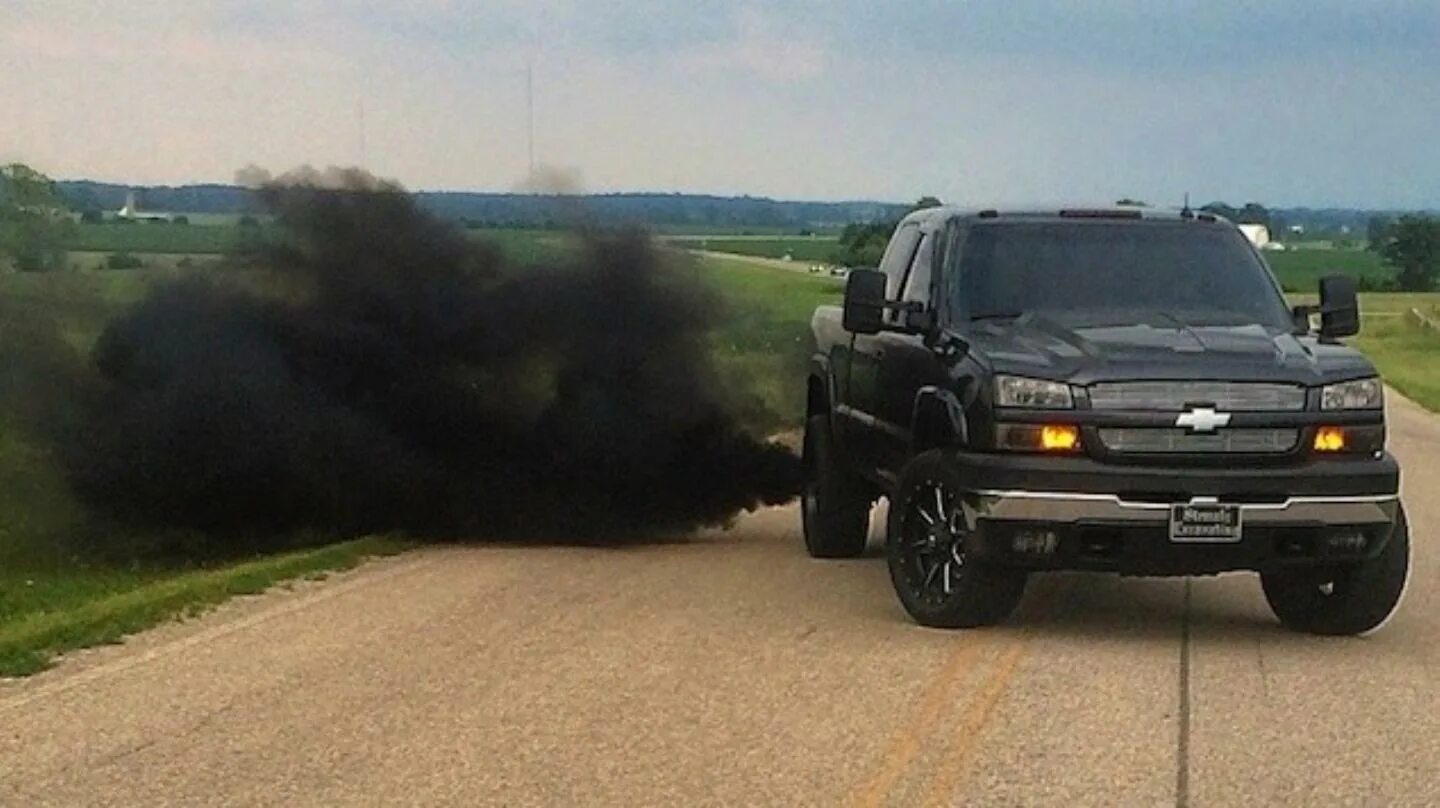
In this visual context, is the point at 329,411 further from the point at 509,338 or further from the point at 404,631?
the point at 404,631

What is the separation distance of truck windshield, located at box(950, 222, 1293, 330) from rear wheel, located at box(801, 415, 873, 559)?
2.43m

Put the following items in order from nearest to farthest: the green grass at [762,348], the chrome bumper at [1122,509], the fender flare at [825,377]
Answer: the chrome bumper at [1122,509] < the fender flare at [825,377] < the green grass at [762,348]

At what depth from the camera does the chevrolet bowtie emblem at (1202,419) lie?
9984 millimetres

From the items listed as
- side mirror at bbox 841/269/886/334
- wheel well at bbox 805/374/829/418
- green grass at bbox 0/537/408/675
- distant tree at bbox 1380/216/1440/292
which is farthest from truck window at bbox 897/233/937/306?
distant tree at bbox 1380/216/1440/292

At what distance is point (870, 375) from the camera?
500 inches

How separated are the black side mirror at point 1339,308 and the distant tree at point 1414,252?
98.9m

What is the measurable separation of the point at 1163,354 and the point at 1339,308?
162cm

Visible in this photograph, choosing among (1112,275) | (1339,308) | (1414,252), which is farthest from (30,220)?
(1414,252)

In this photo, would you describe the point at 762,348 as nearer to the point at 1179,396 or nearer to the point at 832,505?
the point at 832,505

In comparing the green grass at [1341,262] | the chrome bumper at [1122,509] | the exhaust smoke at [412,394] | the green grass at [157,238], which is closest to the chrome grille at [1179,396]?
the chrome bumper at [1122,509]

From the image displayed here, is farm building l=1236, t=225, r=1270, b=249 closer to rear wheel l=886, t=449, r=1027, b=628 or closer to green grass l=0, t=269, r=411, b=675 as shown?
rear wheel l=886, t=449, r=1027, b=628

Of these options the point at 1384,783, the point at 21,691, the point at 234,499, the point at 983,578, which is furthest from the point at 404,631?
the point at 234,499

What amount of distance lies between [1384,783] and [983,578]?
2948 mm

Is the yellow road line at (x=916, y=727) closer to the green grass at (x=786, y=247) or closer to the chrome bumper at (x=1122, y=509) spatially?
the chrome bumper at (x=1122, y=509)
